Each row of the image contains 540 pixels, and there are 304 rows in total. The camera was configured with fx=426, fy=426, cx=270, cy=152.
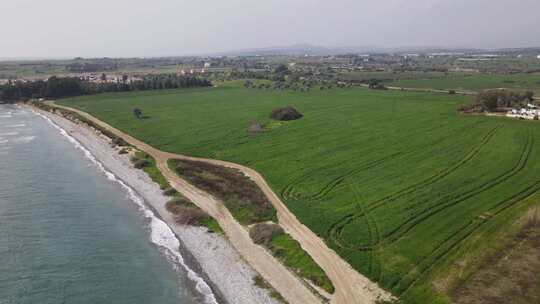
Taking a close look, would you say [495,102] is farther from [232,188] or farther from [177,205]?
[177,205]

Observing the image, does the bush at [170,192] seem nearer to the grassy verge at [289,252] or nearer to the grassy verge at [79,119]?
the grassy verge at [289,252]

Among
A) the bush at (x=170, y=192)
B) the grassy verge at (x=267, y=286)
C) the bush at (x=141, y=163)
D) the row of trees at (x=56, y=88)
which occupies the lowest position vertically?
the grassy verge at (x=267, y=286)

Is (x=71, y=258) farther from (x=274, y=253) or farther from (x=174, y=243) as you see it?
(x=274, y=253)

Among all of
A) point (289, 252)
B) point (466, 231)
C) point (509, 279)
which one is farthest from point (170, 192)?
point (509, 279)

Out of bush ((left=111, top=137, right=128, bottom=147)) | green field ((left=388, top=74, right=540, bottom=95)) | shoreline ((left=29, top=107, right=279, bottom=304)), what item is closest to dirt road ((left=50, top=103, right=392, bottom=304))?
shoreline ((left=29, top=107, right=279, bottom=304))

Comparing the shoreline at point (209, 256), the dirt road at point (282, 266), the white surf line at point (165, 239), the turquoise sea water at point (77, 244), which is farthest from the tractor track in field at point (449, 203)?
the turquoise sea water at point (77, 244)

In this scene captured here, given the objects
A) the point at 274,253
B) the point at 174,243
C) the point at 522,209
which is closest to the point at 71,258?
the point at 174,243

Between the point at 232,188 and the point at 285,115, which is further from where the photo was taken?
the point at 285,115
